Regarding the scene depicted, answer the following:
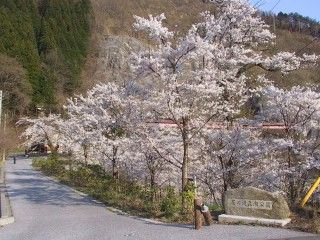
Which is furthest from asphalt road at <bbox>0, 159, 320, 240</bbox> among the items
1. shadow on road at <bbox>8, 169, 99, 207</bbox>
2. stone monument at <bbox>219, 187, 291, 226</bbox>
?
stone monument at <bbox>219, 187, 291, 226</bbox>

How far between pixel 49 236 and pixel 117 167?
9110 mm

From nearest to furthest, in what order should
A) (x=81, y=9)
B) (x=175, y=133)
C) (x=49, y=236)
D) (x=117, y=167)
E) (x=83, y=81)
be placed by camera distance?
(x=49, y=236), (x=175, y=133), (x=117, y=167), (x=83, y=81), (x=81, y=9)

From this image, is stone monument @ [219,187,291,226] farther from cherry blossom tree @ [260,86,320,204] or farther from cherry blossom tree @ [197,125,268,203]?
cherry blossom tree @ [197,125,268,203]

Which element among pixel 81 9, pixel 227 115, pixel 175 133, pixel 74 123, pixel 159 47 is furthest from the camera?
pixel 81 9

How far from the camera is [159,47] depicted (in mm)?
11219

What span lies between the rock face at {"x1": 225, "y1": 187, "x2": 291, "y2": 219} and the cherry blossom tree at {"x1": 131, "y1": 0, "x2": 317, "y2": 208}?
168 cm

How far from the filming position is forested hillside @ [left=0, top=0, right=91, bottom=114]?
49.5m

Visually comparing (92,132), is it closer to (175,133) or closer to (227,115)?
(175,133)

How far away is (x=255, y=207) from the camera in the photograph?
9031 mm

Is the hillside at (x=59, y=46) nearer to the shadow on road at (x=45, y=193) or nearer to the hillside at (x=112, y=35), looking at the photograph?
the hillside at (x=112, y=35)

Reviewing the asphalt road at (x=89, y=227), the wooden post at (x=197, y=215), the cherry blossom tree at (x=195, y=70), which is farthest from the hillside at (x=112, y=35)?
the wooden post at (x=197, y=215)

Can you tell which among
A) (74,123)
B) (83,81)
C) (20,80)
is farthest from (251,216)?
(83,81)

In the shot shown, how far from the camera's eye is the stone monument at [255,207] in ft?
28.9

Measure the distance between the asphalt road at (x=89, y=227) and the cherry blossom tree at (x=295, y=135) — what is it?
353 cm
